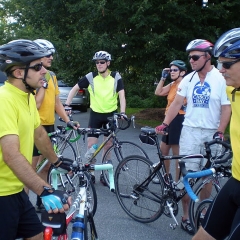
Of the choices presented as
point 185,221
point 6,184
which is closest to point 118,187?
point 185,221

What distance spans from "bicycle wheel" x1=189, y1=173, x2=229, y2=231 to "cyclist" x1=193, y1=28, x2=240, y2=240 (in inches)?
39.5

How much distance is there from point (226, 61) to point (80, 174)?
1.25m

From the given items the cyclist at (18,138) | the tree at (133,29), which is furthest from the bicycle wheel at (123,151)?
the tree at (133,29)

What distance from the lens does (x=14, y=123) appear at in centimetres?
239

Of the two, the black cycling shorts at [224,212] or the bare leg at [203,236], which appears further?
the bare leg at [203,236]

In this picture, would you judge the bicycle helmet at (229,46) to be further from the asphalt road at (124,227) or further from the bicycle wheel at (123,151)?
the bicycle wheel at (123,151)

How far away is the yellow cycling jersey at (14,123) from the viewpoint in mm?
2365

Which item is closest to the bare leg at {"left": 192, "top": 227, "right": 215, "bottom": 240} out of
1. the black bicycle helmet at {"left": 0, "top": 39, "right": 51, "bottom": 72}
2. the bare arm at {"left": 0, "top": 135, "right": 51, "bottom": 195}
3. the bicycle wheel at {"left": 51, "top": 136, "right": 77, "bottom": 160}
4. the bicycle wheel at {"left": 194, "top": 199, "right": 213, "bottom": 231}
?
the bicycle wheel at {"left": 194, "top": 199, "right": 213, "bottom": 231}

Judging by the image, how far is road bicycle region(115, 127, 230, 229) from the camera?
436cm

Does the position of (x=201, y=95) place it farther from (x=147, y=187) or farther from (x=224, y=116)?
(x=147, y=187)

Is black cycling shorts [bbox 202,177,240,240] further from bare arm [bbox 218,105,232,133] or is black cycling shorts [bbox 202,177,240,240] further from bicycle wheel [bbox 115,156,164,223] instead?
bicycle wheel [bbox 115,156,164,223]

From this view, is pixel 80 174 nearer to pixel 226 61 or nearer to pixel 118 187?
pixel 226 61

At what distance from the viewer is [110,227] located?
4.70 metres

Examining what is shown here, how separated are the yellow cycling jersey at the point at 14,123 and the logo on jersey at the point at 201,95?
6.83 feet
